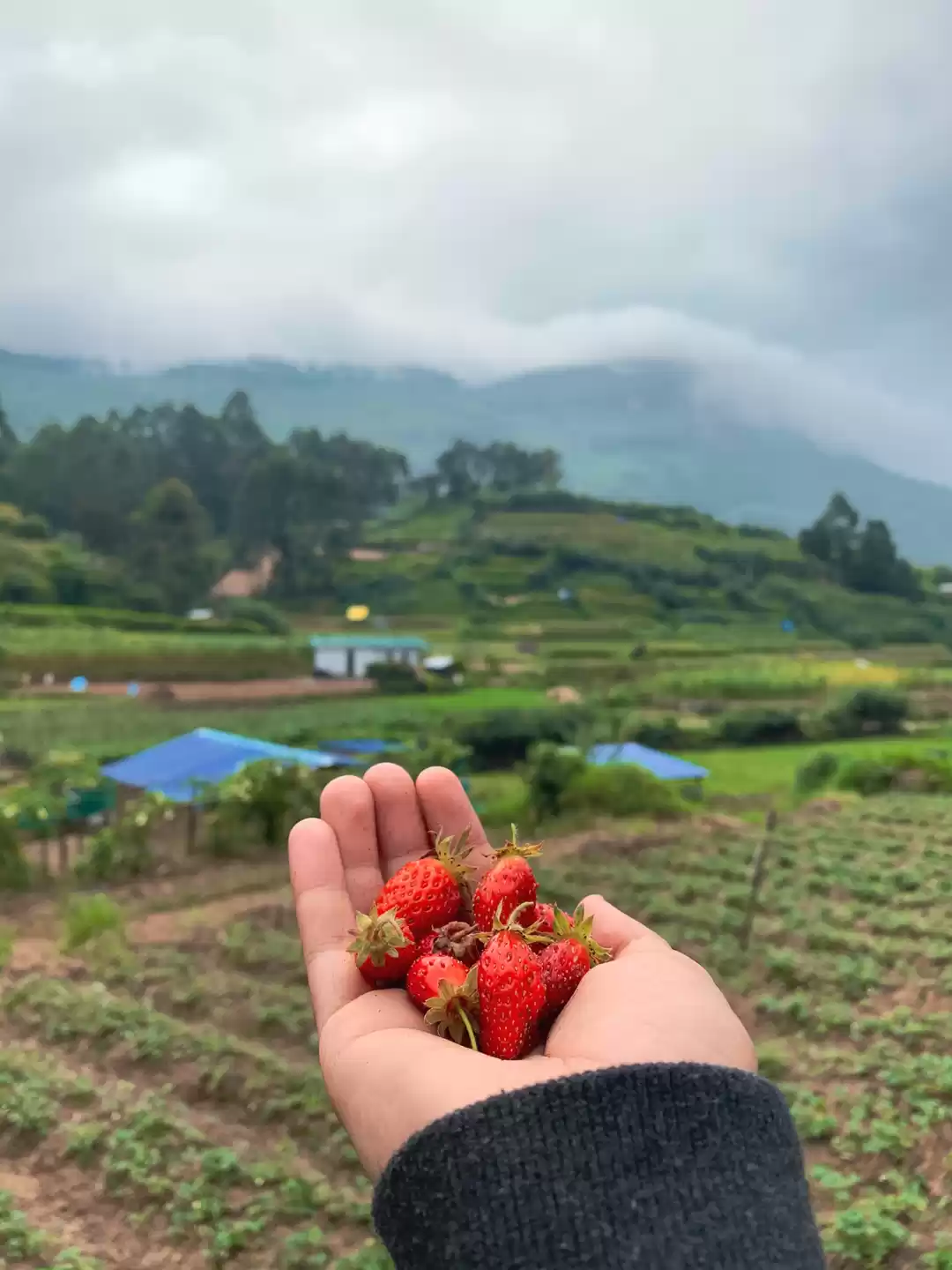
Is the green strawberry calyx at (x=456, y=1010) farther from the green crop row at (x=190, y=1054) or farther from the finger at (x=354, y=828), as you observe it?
the green crop row at (x=190, y=1054)

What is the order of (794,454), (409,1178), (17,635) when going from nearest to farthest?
(409,1178)
(17,635)
(794,454)

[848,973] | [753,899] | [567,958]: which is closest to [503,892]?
[567,958]

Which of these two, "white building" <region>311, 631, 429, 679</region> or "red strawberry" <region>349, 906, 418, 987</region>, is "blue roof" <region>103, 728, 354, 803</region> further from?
"red strawberry" <region>349, 906, 418, 987</region>

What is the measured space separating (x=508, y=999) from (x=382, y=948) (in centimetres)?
23

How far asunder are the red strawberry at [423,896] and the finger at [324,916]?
0.30 feet

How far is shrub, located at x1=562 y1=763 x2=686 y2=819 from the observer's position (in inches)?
238

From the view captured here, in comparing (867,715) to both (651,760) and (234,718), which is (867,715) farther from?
(234,718)

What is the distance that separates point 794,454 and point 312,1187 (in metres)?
7.06

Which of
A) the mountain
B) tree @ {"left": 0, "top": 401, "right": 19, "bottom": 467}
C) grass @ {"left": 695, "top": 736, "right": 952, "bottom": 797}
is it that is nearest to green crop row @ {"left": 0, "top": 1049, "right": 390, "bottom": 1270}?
grass @ {"left": 695, "top": 736, "right": 952, "bottom": 797}

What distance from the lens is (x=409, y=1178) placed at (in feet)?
3.05

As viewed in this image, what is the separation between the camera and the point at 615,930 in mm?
1565

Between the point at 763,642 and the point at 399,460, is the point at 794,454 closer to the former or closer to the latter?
the point at 763,642

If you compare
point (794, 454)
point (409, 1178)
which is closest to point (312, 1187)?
point (409, 1178)

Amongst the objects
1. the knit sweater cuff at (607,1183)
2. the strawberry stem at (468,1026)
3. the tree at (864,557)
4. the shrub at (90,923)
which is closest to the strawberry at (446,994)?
the strawberry stem at (468,1026)
